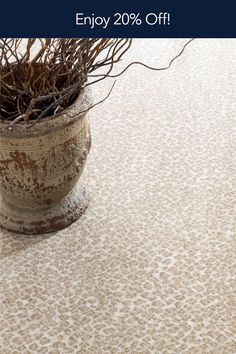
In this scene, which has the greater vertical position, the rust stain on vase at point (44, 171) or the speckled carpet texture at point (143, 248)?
the rust stain on vase at point (44, 171)

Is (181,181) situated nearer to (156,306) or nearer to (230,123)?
(230,123)

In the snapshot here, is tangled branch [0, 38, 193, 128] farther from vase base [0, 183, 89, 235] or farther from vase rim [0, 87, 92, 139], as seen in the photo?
vase base [0, 183, 89, 235]

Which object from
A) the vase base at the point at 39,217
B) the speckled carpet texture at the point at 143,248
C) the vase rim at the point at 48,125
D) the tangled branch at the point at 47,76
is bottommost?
the speckled carpet texture at the point at 143,248

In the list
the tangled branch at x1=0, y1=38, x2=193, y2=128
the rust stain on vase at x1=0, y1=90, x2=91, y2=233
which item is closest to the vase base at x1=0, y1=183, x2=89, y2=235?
the rust stain on vase at x1=0, y1=90, x2=91, y2=233

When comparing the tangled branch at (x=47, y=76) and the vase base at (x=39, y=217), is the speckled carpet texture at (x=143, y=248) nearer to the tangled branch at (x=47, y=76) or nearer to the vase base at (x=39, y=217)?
the vase base at (x=39, y=217)

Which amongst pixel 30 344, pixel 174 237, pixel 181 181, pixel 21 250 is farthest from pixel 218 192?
pixel 30 344

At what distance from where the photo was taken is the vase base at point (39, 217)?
231cm

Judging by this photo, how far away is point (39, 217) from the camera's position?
230cm

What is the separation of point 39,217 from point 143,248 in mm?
378

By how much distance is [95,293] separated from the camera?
82.8 inches

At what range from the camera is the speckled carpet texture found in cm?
197

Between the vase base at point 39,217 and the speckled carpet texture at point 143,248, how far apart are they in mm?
28

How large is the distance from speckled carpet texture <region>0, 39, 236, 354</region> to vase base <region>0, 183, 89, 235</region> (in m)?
0.03

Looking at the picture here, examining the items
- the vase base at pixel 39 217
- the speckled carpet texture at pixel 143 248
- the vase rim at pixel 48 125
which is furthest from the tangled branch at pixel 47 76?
the speckled carpet texture at pixel 143 248
